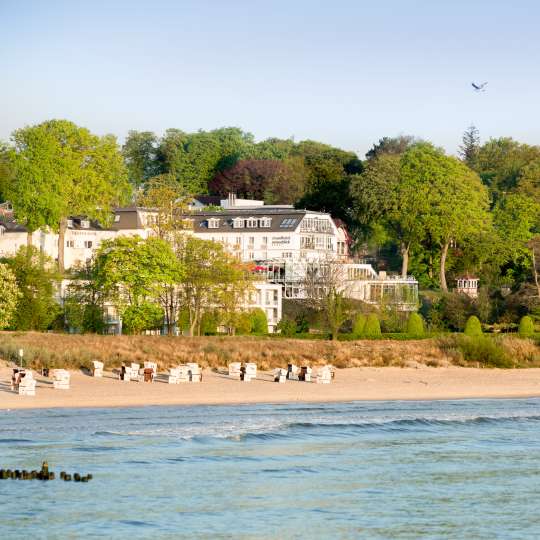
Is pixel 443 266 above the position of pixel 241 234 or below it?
below

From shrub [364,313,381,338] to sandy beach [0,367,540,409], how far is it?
14.9 meters

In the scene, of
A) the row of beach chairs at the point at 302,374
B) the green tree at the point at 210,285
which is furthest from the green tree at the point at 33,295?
the row of beach chairs at the point at 302,374

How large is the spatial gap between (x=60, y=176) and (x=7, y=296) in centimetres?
2801

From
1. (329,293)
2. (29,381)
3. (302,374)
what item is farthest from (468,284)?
(29,381)

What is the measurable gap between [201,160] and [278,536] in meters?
134

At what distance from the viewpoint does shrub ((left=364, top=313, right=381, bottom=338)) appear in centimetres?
8300

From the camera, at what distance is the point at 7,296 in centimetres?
7938

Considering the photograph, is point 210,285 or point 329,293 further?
point 329,293

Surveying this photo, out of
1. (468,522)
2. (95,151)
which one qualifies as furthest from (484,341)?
(95,151)

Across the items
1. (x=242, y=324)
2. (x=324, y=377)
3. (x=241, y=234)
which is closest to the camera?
(x=324, y=377)

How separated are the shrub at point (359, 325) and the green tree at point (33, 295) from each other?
18929 mm

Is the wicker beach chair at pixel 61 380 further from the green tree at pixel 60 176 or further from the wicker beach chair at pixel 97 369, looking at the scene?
the green tree at pixel 60 176

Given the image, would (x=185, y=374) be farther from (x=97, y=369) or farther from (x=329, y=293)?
(x=329, y=293)

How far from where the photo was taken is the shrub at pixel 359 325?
84.2 m
